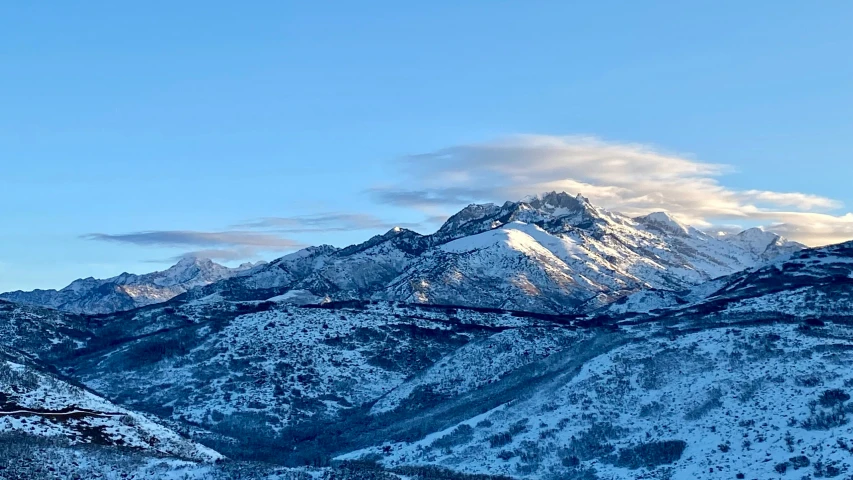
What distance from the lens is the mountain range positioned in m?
75.1

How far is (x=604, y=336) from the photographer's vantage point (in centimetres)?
13125

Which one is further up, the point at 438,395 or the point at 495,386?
the point at 495,386

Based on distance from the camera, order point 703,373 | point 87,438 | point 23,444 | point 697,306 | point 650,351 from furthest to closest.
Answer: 1. point 697,306
2. point 650,351
3. point 703,373
4. point 87,438
5. point 23,444

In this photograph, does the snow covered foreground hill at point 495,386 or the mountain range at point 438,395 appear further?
the snow covered foreground hill at point 495,386

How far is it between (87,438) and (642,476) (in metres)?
44.6

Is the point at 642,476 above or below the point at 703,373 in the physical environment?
below

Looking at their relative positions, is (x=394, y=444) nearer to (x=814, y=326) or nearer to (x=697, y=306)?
(x=814, y=326)

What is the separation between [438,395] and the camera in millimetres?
130250

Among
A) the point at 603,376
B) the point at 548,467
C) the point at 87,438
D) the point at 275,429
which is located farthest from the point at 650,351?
the point at 87,438

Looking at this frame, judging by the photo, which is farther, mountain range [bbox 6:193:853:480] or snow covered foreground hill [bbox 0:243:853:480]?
snow covered foreground hill [bbox 0:243:853:480]

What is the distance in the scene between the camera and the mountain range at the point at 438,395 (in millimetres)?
75062

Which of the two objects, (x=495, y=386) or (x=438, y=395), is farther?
(x=438, y=395)

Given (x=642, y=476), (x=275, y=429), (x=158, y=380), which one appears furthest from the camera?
(x=158, y=380)

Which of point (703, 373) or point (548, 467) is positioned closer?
point (548, 467)
